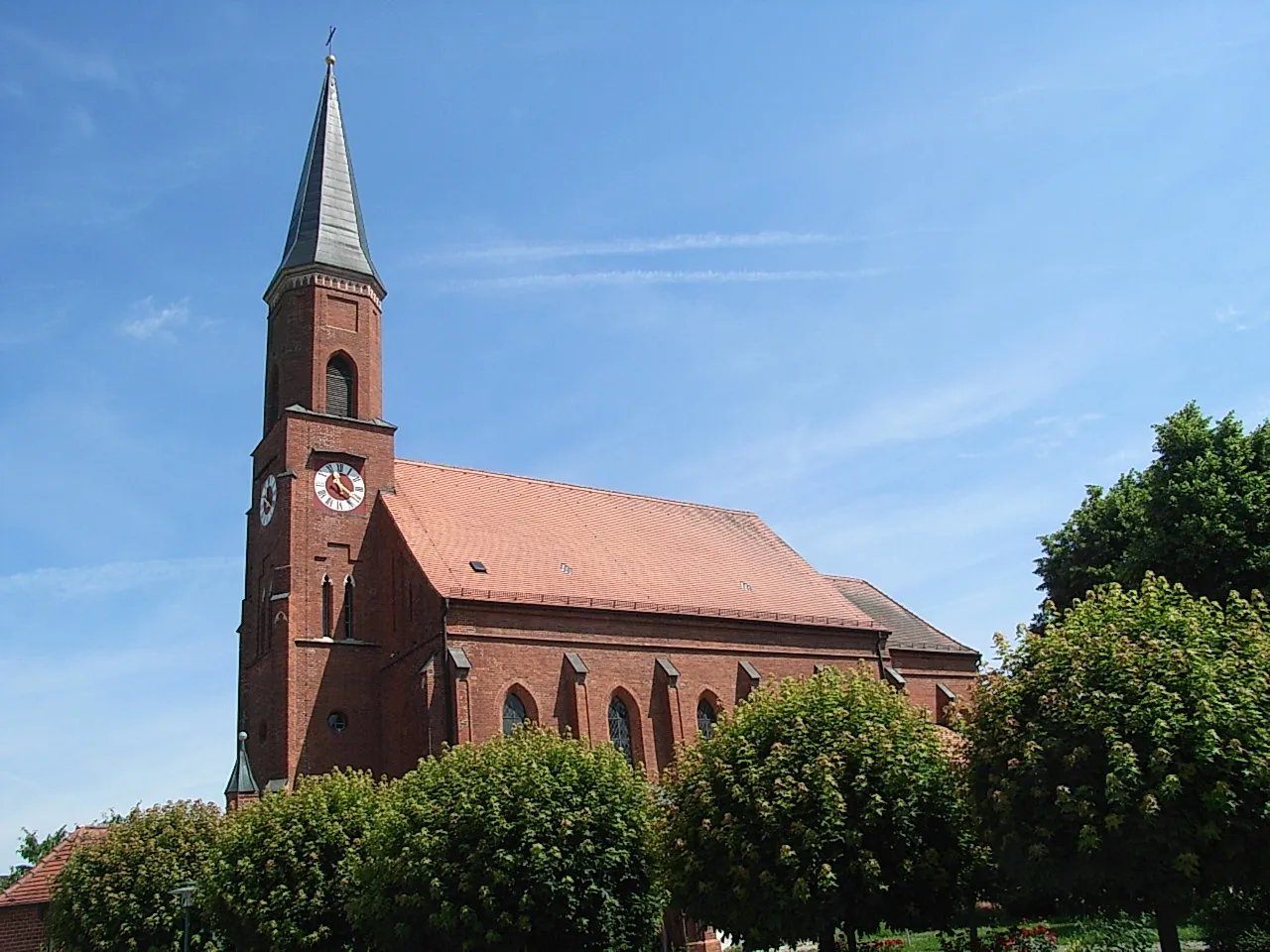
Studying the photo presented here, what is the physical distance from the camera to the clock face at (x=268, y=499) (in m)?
34.2

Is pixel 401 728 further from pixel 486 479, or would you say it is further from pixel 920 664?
pixel 920 664

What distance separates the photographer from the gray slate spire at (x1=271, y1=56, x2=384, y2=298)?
37.1m

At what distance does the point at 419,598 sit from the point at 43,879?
15.3 metres

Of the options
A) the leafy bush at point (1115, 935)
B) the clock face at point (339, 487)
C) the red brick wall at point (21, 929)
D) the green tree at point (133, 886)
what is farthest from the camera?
the clock face at point (339, 487)

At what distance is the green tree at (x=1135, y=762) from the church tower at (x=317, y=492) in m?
20.0

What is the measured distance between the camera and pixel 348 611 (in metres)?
33.4

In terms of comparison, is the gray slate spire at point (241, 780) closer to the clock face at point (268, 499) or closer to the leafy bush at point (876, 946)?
the clock face at point (268, 499)

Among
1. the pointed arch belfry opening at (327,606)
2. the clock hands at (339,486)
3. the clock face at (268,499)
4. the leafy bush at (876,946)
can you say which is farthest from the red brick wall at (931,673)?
the clock face at (268,499)

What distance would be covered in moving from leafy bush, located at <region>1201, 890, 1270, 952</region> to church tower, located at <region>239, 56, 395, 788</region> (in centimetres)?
2218

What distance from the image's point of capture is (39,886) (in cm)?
3375

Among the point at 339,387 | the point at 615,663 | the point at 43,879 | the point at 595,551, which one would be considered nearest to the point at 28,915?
the point at 43,879

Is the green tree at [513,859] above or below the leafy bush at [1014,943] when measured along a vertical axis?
above

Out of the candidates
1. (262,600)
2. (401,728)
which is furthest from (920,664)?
(262,600)

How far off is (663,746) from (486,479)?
468 inches
